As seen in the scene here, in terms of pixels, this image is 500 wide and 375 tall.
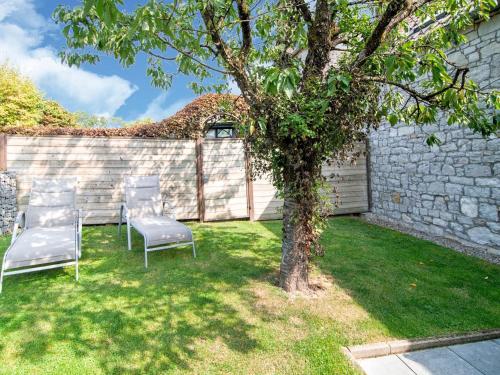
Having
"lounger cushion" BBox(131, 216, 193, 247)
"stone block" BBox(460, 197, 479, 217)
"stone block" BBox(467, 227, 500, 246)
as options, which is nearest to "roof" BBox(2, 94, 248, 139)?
"lounger cushion" BBox(131, 216, 193, 247)

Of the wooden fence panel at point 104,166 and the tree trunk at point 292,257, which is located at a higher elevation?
the wooden fence panel at point 104,166

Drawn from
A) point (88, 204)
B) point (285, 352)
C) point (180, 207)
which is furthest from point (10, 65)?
point (285, 352)

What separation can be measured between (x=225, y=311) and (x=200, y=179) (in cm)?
486

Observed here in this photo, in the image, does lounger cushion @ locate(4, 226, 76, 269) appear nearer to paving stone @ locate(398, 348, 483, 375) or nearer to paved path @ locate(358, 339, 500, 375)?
paved path @ locate(358, 339, 500, 375)

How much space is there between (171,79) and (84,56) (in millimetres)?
1253

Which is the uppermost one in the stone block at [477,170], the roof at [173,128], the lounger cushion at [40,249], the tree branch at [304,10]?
the tree branch at [304,10]

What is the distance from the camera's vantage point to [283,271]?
346 cm

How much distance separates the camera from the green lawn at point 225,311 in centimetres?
232

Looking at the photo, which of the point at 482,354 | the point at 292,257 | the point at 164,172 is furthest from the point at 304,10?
the point at 164,172

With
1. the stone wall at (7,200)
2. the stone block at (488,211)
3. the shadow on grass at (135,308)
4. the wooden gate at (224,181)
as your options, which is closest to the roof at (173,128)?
the wooden gate at (224,181)

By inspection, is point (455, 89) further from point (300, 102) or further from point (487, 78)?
point (487, 78)

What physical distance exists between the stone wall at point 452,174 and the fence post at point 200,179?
4476 mm

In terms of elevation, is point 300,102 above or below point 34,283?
above

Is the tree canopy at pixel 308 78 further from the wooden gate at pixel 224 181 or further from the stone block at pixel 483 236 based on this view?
the wooden gate at pixel 224 181
